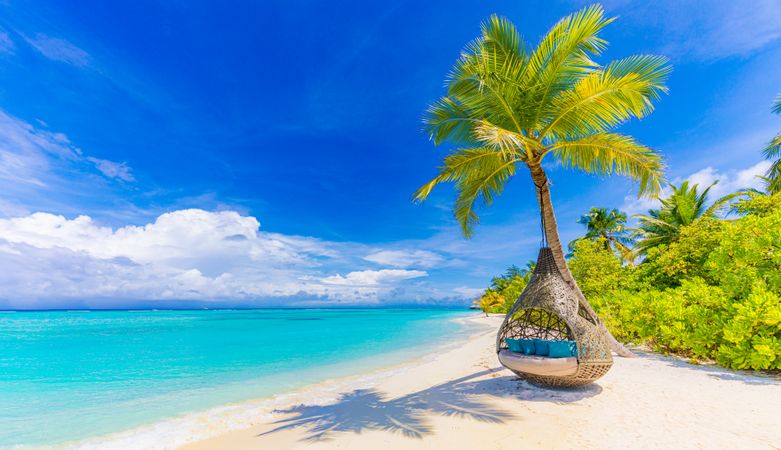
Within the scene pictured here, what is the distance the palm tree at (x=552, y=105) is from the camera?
5.98 meters

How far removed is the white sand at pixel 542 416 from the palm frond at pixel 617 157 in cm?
355

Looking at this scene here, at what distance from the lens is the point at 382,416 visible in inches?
198

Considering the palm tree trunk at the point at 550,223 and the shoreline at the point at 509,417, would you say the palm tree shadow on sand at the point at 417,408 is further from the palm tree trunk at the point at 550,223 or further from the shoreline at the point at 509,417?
the palm tree trunk at the point at 550,223

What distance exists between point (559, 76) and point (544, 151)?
5.17 ft

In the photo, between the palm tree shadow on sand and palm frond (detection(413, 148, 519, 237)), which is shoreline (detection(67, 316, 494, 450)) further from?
palm frond (detection(413, 148, 519, 237))

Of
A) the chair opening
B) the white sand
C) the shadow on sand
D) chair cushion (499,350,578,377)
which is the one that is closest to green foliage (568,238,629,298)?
the chair opening

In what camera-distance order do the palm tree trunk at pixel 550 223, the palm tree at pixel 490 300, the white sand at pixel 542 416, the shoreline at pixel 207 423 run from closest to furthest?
the white sand at pixel 542 416
the shoreline at pixel 207 423
the palm tree trunk at pixel 550 223
the palm tree at pixel 490 300

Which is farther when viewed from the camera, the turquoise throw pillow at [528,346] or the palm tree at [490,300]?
the palm tree at [490,300]

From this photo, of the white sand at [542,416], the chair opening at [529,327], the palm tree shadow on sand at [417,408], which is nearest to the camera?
the white sand at [542,416]

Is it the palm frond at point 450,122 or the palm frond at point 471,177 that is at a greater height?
the palm frond at point 450,122

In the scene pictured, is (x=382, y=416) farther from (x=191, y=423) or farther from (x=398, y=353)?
(x=398, y=353)

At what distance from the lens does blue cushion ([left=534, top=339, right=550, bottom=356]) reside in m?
5.51

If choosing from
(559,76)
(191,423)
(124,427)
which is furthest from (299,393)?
(559,76)

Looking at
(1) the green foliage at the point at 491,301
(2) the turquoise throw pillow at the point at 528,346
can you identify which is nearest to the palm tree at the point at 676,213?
(2) the turquoise throw pillow at the point at 528,346
